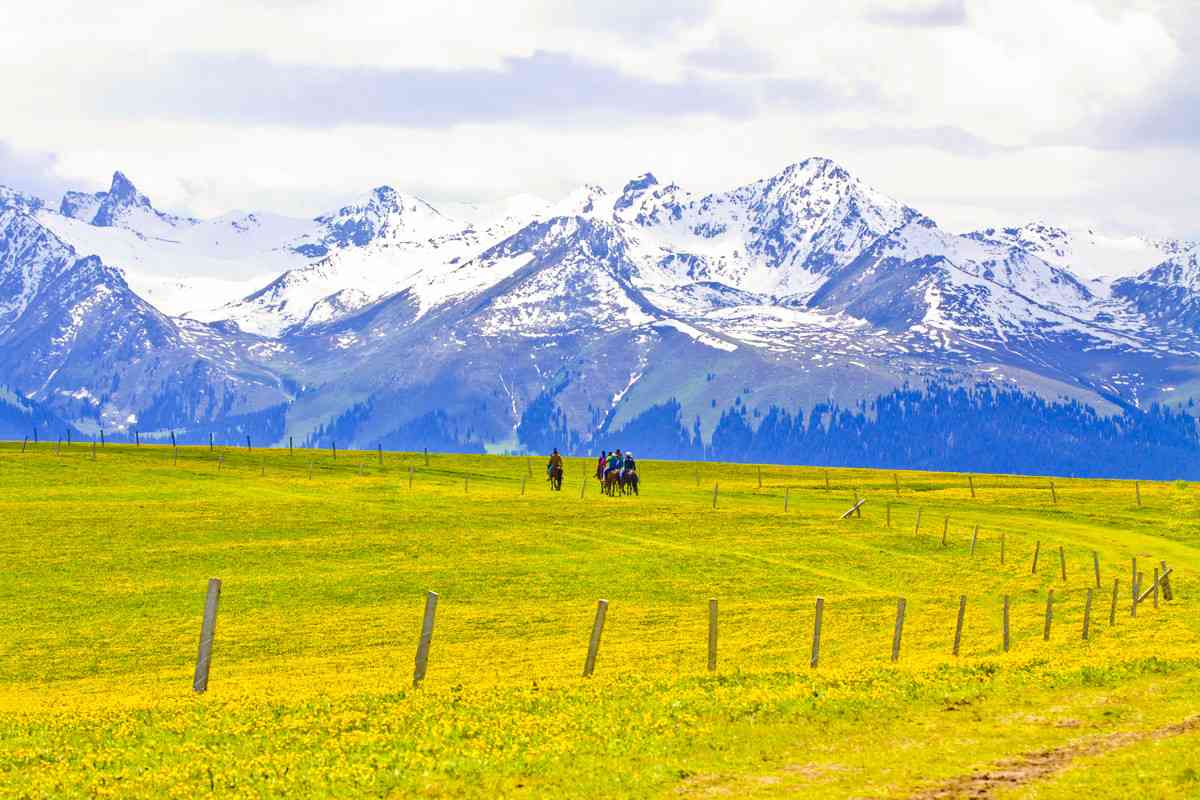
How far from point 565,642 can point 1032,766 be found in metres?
28.3

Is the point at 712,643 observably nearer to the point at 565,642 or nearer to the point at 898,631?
the point at 898,631

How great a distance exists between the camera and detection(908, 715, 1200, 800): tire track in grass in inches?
1072

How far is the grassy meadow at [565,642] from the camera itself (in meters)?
28.8

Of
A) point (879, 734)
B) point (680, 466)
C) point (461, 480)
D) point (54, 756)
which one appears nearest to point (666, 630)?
point (879, 734)

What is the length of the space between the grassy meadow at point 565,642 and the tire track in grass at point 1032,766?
14cm

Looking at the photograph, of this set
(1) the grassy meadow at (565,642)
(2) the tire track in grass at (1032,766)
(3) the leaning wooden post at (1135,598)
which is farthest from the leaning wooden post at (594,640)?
(3) the leaning wooden post at (1135,598)

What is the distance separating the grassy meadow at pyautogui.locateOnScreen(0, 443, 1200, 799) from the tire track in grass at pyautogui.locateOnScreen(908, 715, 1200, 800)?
0.46ft

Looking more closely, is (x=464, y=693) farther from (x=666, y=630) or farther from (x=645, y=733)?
(x=666, y=630)

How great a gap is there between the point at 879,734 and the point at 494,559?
47.8 m

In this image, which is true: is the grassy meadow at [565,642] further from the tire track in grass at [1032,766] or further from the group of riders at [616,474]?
the group of riders at [616,474]

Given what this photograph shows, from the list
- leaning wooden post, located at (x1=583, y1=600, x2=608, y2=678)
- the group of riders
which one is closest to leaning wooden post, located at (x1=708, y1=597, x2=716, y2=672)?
leaning wooden post, located at (x1=583, y1=600, x2=608, y2=678)

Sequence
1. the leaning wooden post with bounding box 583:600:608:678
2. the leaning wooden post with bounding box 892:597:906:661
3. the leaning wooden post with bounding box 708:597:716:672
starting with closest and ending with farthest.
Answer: the leaning wooden post with bounding box 583:600:608:678, the leaning wooden post with bounding box 708:597:716:672, the leaning wooden post with bounding box 892:597:906:661

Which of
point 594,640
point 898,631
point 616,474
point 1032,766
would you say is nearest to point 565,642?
point 898,631

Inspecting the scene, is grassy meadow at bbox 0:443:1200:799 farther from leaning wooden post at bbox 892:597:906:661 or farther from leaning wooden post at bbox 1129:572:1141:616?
leaning wooden post at bbox 892:597:906:661
